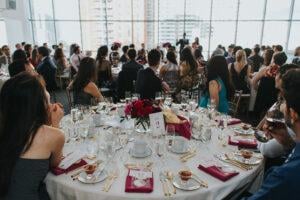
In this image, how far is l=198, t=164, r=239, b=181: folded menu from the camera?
6.27 ft

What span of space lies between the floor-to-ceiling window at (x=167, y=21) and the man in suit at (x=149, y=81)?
26.0ft

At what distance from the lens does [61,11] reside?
12672 millimetres

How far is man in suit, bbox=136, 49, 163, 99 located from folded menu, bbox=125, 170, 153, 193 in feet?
8.36

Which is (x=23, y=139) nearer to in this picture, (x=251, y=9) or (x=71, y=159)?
(x=71, y=159)

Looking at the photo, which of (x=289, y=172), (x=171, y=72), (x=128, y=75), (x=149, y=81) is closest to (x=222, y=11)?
(x=171, y=72)

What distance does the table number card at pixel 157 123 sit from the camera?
2.38 m

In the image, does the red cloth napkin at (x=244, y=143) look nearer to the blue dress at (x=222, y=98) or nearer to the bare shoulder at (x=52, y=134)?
the blue dress at (x=222, y=98)

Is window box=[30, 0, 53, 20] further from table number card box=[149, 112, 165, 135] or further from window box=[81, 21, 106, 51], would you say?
table number card box=[149, 112, 165, 135]

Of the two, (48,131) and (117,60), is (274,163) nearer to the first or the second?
(48,131)

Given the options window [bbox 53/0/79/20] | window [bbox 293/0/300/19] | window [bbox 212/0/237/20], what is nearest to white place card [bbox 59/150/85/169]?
window [bbox 212/0/237/20]

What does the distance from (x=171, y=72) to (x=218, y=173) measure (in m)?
3.90

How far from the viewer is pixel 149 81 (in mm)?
4367

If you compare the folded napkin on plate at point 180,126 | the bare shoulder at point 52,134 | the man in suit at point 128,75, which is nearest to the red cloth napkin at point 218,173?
the folded napkin on plate at point 180,126

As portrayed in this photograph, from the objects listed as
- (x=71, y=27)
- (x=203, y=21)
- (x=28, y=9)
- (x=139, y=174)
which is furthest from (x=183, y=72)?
(x=28, y=9)
